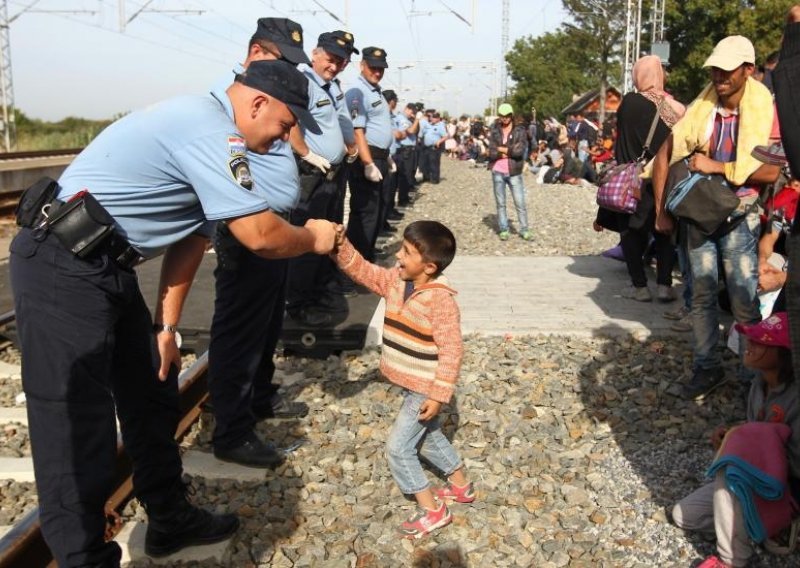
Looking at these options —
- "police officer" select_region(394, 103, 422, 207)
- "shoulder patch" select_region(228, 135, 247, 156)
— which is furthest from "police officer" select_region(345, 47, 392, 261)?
"police officer" select_region(394, 103, 422, 207)

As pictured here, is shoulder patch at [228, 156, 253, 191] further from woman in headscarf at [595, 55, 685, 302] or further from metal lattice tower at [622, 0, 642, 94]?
metal lattice tower at [622, 0, 642, 94]

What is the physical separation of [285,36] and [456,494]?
8.37 ft

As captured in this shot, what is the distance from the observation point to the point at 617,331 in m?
5.94

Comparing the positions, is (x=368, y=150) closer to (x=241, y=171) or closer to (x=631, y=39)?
(x=241, y=171)

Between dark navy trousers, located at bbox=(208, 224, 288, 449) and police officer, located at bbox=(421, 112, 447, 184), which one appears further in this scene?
police officer, located at bbox=(421, 112, 447, 184)

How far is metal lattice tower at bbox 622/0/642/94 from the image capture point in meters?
29.6

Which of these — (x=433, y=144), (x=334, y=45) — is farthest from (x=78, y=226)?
Result: (x=433, y=144)

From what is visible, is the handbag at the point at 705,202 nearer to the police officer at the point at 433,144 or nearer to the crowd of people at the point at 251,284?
the crowd of people at the point at 251,284

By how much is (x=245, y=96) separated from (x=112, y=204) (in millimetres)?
595

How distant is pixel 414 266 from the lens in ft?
10.9

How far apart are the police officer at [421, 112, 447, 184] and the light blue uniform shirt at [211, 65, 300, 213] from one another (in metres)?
17.8

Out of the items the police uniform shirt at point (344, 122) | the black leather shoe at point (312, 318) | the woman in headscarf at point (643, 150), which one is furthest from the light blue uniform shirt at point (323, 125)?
the woman in headscarf at point (643, 150)

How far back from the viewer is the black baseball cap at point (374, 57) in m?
7.42

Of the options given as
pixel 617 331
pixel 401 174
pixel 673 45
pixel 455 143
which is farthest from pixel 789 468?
pixel 673 45
